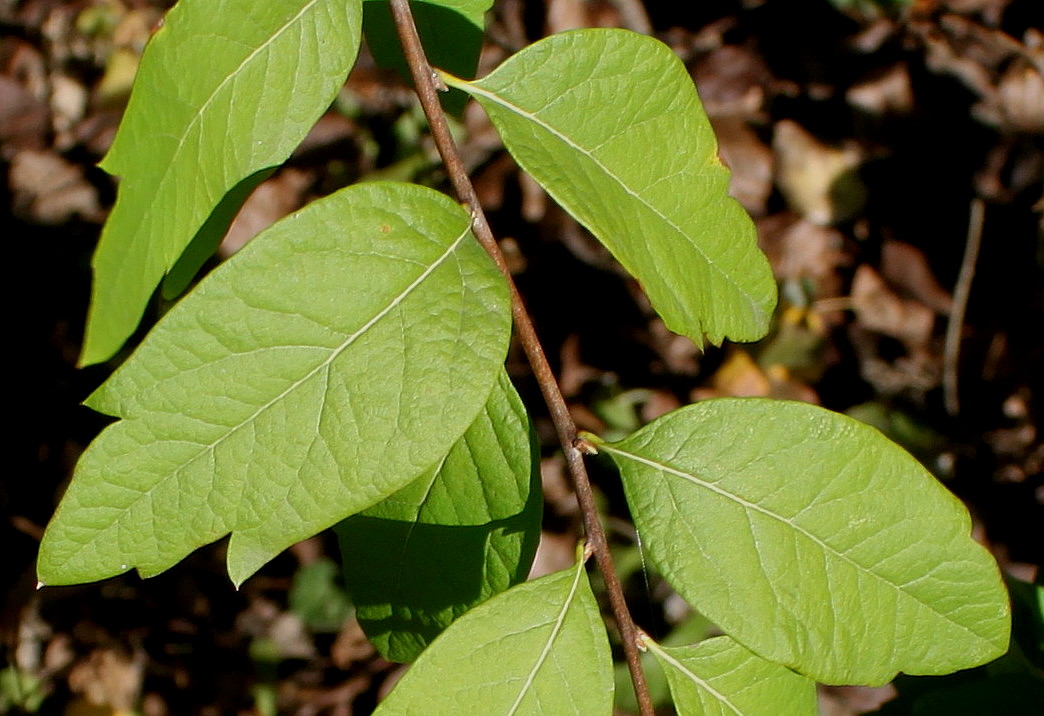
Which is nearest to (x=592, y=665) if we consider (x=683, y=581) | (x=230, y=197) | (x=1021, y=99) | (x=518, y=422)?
(x=683, y=581)

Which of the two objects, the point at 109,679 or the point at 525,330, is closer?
the point at 525,330

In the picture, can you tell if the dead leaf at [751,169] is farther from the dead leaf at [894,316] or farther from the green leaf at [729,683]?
the green leaf at [729,683]

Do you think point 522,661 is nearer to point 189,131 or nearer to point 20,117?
point 189,131

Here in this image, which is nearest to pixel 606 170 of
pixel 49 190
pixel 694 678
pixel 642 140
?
pixel 642 140

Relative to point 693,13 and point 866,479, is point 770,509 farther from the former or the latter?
point 693,13

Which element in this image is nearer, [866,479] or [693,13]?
[866,479]

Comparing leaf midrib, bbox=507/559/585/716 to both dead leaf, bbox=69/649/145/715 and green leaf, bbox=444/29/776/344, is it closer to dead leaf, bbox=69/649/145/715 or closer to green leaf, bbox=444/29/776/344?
green leaf, bbox=444/29/776/344
